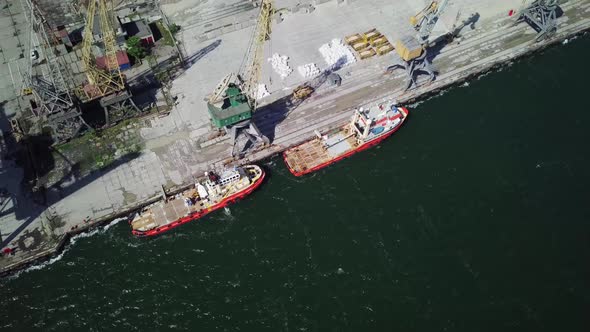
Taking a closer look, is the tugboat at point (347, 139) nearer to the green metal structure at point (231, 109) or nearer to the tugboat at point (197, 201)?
the tugboat at point (197, 201)

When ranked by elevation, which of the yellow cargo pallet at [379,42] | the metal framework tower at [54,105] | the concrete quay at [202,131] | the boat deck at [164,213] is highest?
the metal framework tower at [54,105]

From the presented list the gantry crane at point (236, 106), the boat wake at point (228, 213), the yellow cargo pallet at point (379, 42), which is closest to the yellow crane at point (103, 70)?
the gantry crane at point (236, 106)

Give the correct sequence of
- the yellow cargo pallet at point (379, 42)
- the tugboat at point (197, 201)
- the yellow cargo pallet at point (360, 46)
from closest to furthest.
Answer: the tugboat at point (197, 201), the yellow cargo pallet at point (360, 46), the yellow cargo pallet at point (379, 42)

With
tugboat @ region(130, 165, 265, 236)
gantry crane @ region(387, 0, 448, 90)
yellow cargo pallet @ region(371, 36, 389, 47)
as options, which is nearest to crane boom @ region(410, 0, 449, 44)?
gantry crane @ region(387, 0, 448, 90)

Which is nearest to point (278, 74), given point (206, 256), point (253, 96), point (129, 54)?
point (253, 96)

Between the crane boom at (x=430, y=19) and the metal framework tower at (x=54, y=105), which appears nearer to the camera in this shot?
the metal framework tower at (x=54, y=105)

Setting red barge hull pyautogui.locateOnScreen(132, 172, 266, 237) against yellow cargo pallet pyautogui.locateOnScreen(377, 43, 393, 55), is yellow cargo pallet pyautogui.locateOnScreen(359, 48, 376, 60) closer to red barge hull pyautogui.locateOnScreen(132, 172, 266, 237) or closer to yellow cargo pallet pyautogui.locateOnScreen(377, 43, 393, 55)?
yellow cargo pallet pyautogui.locateOnScreen(377, 43, 393, 55)
